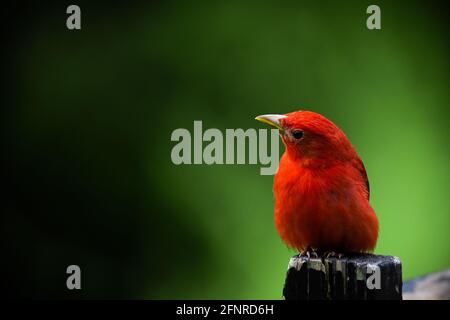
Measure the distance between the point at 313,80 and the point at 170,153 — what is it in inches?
46.7

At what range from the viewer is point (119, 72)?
5605 mm

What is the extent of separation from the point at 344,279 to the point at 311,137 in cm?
99

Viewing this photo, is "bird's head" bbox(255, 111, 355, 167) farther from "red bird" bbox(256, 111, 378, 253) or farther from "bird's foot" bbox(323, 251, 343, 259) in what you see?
"bird's foot" bbox(323, 251, 343, 259)

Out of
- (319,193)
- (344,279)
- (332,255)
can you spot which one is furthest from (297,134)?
(344,279)

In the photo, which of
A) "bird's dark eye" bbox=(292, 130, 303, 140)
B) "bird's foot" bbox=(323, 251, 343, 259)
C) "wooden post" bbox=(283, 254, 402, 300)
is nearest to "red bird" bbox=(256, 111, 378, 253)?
"bird's dark eye" bbox=(292, 130, 303, 140)

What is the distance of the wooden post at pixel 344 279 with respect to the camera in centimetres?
331

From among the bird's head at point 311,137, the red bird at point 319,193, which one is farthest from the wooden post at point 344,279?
the bird's head at point 311,137

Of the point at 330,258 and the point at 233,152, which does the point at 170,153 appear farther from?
the point at 330,258

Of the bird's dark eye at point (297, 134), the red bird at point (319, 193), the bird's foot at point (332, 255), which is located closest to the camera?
the bird's foot at point (332, 255)

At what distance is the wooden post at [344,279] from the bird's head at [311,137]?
792mm

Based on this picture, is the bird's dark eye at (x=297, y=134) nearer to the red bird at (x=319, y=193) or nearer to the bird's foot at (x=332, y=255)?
the red bird at (x=319, y=193)

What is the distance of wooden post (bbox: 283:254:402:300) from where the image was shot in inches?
130

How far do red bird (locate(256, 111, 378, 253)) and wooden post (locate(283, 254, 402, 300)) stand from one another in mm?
513
